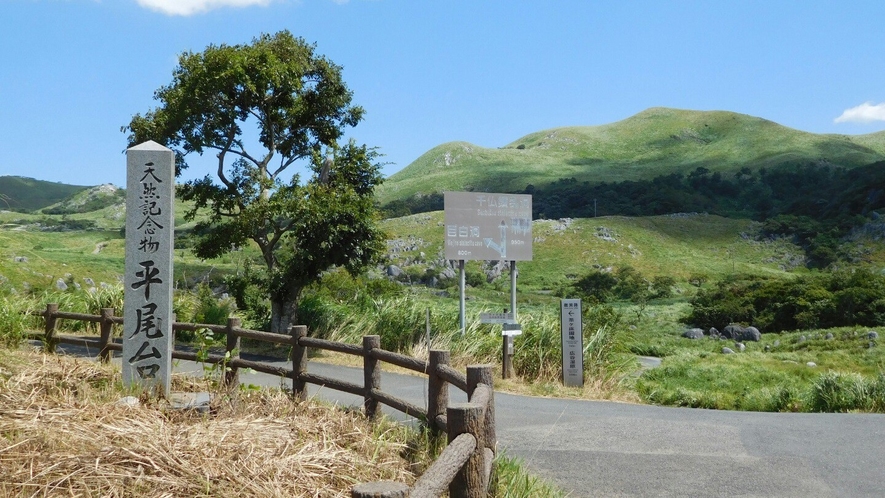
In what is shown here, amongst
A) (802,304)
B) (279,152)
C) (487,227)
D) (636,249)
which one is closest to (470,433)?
(487,227)

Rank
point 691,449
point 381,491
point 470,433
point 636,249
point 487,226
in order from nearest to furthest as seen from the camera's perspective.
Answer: point 381,491, point 470,433, point 691,449, point 487,226, point 636,249

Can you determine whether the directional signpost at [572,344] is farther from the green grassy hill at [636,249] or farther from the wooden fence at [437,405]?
the green grassy hill at [636,249]

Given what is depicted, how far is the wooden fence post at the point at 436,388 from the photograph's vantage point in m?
5.82

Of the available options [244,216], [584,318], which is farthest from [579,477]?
[244,216]

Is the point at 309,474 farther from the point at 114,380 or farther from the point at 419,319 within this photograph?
the point at 419,319

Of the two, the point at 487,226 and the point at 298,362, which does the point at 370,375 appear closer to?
the point at 298,362

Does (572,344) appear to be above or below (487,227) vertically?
below

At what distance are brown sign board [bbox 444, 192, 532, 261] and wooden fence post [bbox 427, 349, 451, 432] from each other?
8.69m

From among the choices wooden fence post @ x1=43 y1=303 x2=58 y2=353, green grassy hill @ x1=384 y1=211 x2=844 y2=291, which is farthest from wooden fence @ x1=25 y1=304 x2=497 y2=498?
green grassy hill @ x1=384 y1=211 x2=844 y2=291

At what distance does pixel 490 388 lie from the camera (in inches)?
191

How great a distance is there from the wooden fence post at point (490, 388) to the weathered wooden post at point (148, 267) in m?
4.30

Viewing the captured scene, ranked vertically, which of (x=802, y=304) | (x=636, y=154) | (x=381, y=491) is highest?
(x=636, y=154)

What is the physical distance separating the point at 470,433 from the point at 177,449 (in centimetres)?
184

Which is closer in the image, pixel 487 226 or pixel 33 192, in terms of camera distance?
pixel 487 226
